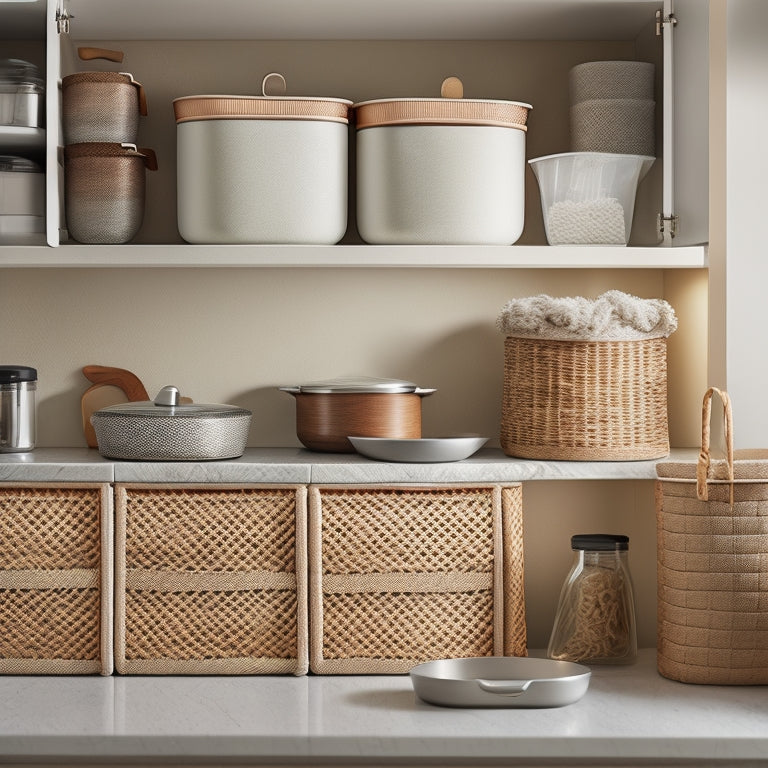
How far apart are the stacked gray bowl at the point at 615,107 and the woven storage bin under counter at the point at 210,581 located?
813 millimetres

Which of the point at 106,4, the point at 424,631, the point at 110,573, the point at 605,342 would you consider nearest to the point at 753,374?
the point at 605,342

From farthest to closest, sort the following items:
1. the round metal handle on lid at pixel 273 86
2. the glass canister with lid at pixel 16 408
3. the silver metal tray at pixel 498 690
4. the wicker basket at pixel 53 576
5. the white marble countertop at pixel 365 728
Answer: the round metal handle on lid at pixel 273 86, the glass canister with lid at pixel 16 408, the wicker basket at pixel 53 576, the silver metal tray at pixel 498 690, the white marble countertop at pixel 365 728

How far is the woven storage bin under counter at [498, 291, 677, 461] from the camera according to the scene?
1.70m

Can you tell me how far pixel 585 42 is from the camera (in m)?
1.98

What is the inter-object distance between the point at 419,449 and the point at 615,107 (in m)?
0.70

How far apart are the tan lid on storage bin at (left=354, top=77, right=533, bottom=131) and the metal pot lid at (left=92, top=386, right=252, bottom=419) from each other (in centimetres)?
55

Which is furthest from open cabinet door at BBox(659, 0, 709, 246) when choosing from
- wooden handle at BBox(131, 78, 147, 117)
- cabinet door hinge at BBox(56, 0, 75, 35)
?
cabinet door hinge at BBox(56, 0, 75, 35)

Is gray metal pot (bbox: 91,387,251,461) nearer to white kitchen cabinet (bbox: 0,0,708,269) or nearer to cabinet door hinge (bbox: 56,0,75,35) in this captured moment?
white kitchen cabinet (bbox: 0,0,708,269)

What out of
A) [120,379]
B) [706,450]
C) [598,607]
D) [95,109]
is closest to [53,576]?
[120,379]

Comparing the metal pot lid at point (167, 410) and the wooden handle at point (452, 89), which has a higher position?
the wooden handle at point (452, 89)

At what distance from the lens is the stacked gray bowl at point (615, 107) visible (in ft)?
5.98

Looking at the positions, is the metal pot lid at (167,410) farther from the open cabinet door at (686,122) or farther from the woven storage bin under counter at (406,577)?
the open cabinet door at (686,122)

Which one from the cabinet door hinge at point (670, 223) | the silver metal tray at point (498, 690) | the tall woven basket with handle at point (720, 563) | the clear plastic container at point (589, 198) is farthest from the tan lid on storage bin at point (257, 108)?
the silver metal tray at point (498, 690)

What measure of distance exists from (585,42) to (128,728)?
1454 mm
